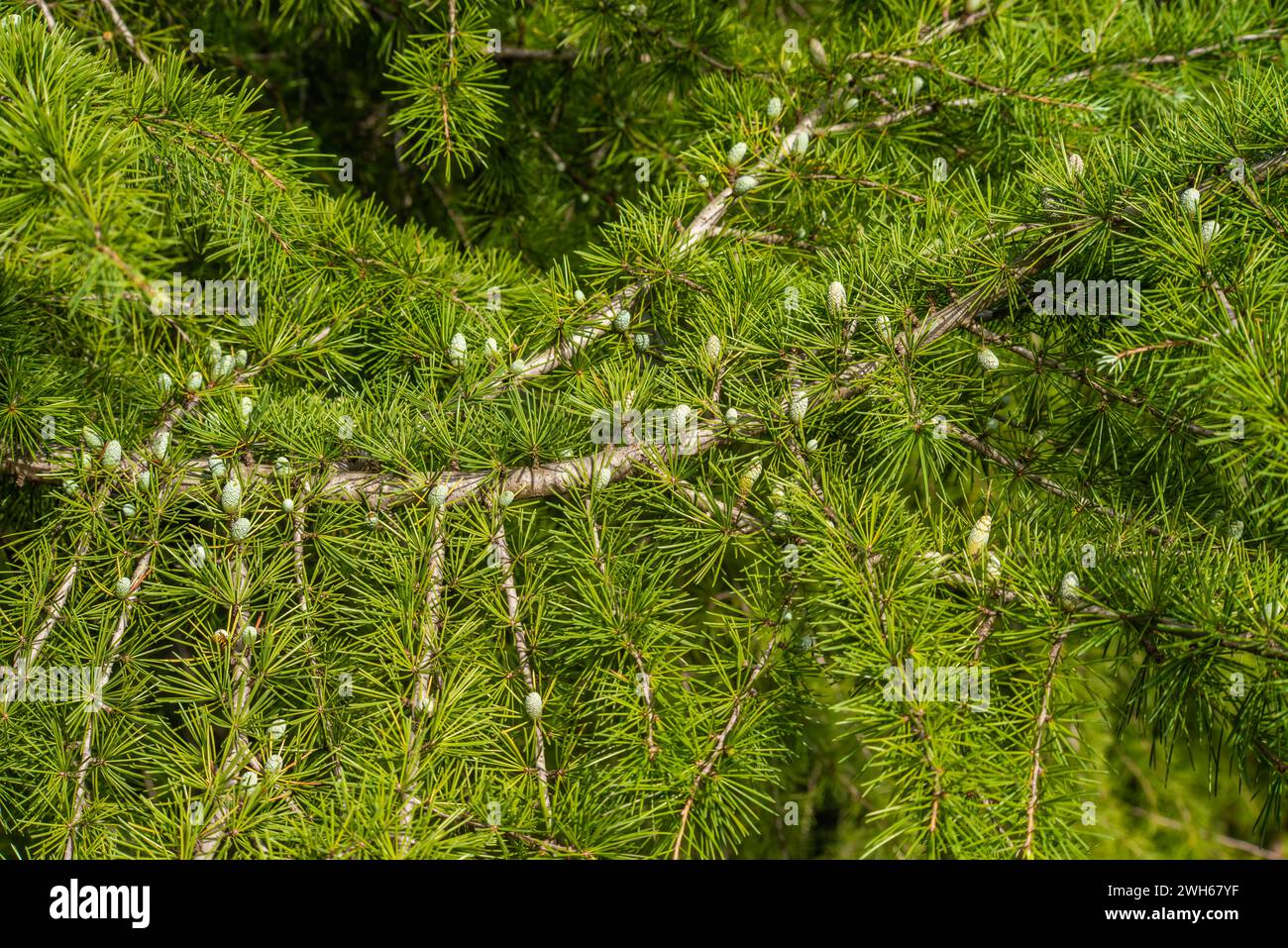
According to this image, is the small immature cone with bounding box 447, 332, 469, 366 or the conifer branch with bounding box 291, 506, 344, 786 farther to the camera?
the small immature cone with bounding box 447, 332, 469, 366

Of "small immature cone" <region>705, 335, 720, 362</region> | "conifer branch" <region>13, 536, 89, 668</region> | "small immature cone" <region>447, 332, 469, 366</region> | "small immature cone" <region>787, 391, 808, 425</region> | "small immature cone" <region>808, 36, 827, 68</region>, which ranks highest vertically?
"small immature cone" <region>808, 36, 827, 68</region>

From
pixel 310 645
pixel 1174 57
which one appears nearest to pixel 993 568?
pixel 310 645

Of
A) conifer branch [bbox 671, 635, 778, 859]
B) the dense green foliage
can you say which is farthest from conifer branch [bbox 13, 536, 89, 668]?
conifer branch [bbox 671, 635, 778, 859]

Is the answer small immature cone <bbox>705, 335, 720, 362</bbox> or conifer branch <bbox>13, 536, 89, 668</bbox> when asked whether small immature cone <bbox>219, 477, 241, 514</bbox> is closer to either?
conifer branch <bbox>13, 536, 89, 668</bbox>

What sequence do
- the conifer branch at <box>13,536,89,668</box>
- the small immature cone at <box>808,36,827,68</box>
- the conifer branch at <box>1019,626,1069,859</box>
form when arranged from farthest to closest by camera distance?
the small immature cone at <box>808,36,827,68</box>
the conifer branch at <box>13,536,89,668</box>
the conifer branch at <box>1019,626,1069,859</box>

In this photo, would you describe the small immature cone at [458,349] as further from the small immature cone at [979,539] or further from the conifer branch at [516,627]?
the small immature cone at [979,539]

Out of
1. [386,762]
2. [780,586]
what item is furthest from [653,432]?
[386,762]

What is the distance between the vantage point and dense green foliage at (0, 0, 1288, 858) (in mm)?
454

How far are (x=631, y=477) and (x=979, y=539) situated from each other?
0.66 feet

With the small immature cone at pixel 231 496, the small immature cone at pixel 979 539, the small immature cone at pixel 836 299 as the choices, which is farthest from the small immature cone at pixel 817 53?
the small immature cone at pixel 231 496

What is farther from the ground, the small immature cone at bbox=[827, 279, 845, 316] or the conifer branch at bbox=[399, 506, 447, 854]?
the small immature cone at bbox=[827, 279, 845, 316]

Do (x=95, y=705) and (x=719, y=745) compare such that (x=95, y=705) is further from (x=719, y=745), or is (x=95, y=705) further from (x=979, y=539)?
(x=979, y=539)

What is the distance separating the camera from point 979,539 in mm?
509
